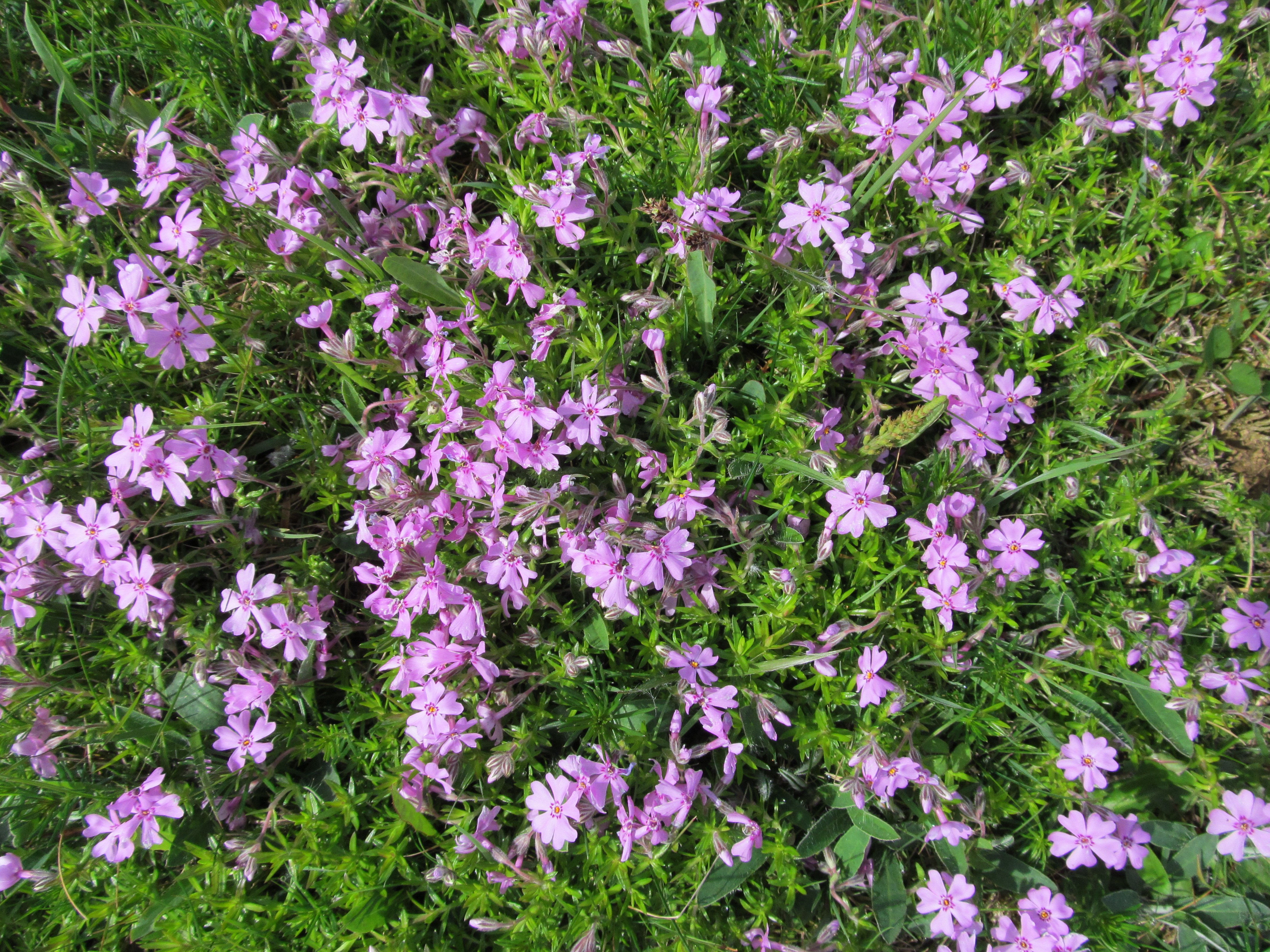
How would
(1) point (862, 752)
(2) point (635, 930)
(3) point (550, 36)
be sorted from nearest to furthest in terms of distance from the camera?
(1) point (862, 752) → (2) point (635, 930) → (3) point (550, 36)

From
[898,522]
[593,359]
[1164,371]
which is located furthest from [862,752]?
[1164,371]

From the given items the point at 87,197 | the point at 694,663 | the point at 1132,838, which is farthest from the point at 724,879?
the point at 87,197

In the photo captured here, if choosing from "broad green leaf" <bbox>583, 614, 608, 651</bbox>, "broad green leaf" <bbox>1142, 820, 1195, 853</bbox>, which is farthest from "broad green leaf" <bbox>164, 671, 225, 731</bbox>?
"broad green leaf" <bbox>1142, 820, 1195, 853</bbox>

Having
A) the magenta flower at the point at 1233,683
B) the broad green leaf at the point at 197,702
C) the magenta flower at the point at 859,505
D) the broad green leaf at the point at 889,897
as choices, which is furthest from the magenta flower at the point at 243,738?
the magenta flower at the point at 1233,683

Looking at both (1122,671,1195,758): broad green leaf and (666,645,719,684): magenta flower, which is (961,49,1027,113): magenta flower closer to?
(1122,671,1195,758): broad green leaf

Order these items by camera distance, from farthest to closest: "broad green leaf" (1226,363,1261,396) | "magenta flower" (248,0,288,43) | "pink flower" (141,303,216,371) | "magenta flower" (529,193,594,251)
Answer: "broad green leaf" (1226,363,1261,396) < "magenta flower" (248,0,288,43) < "magenta flower" (529,193,594,251) < "pink flower" (141,303,216,371)

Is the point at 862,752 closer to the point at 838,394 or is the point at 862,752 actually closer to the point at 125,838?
the point at 838,394

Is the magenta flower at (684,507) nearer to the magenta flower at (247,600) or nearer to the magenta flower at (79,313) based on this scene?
the magenta flower at (247,600)
